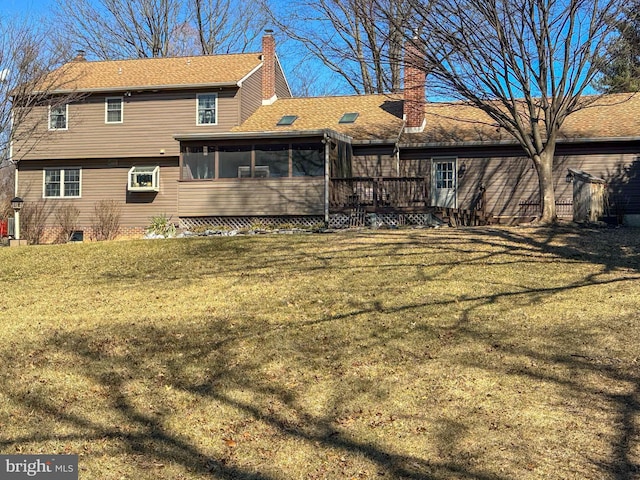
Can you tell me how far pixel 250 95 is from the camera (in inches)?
890

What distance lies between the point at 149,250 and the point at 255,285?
13.4 ft

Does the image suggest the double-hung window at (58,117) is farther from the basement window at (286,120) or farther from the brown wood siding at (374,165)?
the brown wood siding at (374,165)

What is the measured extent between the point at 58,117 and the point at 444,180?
14396 millimetres

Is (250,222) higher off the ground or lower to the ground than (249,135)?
lower

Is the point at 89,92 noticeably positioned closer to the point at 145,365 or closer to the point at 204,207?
the point at 204,207

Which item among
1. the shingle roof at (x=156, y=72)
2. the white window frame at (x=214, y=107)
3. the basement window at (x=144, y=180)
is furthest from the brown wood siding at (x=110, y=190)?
the shingle roof at (x=156, y=72)

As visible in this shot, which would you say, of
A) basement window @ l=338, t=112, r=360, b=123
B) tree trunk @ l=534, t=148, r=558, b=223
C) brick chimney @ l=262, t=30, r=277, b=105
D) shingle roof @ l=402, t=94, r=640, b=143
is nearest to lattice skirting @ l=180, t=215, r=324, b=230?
shingle roof @ l=402, t=94, r=640, b=143

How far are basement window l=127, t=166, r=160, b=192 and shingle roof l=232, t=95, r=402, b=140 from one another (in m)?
3.40

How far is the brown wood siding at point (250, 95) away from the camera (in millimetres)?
21828

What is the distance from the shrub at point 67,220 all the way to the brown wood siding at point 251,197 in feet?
19.7

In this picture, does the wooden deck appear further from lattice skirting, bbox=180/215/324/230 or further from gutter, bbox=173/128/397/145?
gutter, bbox=173/128/397/145

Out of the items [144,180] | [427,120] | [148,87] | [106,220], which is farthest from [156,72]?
[427,120]

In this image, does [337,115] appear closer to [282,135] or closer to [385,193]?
[282,135]

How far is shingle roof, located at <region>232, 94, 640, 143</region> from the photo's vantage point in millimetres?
18922
